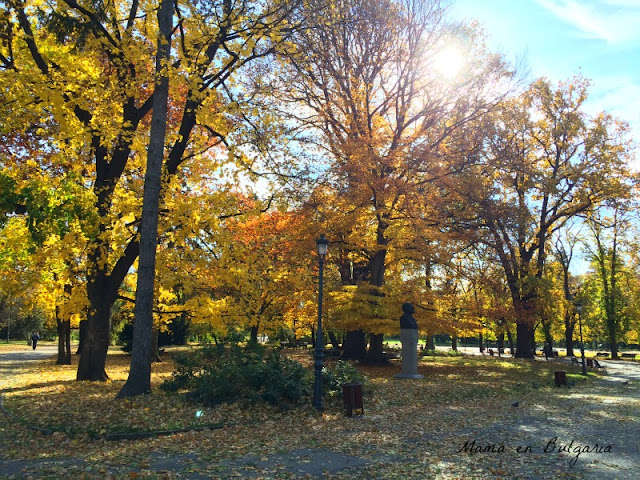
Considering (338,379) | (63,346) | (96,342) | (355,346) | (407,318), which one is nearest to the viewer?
(338,379)

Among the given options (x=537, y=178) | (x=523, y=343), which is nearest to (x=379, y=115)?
(x=537, y=178)

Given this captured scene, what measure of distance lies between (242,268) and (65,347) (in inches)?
614

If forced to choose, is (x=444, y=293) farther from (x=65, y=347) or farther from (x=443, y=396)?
(x=65, y=347)

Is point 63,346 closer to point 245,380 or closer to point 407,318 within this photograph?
point 245,380

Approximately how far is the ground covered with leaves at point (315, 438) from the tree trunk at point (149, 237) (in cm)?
69

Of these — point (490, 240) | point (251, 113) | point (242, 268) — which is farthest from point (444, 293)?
point (251, 113)

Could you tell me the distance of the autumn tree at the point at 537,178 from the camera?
23828 millimetres

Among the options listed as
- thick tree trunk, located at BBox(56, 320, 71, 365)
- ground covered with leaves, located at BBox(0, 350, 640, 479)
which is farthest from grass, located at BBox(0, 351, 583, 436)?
thick tree trunk, located at BBox(56, 320, 71, 365)

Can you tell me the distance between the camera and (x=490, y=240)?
25625 mm

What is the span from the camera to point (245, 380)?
11.2 meters

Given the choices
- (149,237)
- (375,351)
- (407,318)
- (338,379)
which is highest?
(149,237)

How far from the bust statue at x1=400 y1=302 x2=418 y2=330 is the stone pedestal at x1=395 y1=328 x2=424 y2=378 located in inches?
5.9

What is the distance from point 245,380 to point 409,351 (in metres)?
8.88

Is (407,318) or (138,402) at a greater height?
(407,318)
